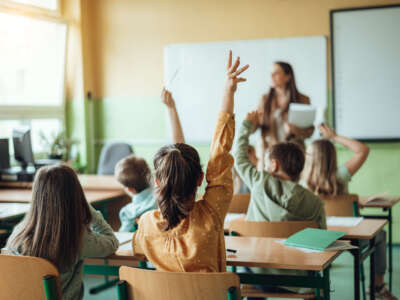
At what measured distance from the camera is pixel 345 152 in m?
5.15

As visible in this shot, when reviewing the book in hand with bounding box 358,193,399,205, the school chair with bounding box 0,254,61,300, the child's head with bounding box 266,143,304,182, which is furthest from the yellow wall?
the school chair with bounding box 0,254,61,300

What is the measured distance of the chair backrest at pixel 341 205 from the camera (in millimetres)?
3168

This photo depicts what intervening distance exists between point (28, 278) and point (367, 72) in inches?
159

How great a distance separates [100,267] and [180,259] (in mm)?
637

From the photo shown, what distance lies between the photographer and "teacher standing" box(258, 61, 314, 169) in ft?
13.2

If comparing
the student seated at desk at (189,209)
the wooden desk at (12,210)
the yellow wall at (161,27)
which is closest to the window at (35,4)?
the yellow wall at (161,27)

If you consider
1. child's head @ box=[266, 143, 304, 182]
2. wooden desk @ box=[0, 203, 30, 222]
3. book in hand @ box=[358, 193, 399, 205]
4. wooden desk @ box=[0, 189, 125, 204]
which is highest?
child's head @ box=[266, 143, 304, 182]

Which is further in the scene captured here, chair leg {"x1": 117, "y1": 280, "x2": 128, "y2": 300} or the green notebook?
the green notebook

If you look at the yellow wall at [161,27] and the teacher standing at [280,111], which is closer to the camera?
the teacher standing at [280,111]

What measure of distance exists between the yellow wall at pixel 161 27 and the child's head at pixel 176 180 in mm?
3784

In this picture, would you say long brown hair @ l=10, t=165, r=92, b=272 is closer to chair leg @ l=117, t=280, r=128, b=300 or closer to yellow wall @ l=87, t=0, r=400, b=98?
chair leg @ l=117, t=280, r=128, b=300

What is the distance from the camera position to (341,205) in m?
3.17

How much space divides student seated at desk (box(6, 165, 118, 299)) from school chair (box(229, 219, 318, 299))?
0.66 m

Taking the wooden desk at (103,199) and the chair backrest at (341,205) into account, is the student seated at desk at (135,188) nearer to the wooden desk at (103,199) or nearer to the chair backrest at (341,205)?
the wooden desk at (103,199)
